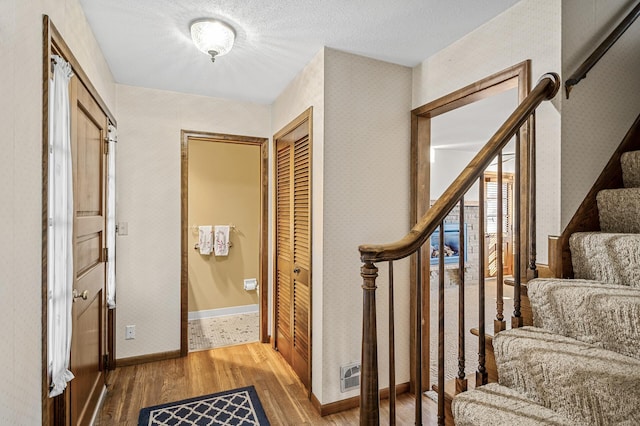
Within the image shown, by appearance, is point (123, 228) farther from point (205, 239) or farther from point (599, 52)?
point (599, 52)

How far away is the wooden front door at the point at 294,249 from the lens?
8.91 ft

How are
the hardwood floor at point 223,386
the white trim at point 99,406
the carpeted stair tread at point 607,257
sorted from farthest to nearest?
the hardwood floor at point 223,386 < the white trim at point 99,406 < the carpeted stair tread at point 607,257

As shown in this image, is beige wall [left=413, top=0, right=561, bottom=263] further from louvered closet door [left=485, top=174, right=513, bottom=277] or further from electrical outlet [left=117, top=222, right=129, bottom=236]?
louvered closet door [left=485, top=174, right=513, bottom=277]

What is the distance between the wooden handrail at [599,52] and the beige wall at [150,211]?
2.87 metres

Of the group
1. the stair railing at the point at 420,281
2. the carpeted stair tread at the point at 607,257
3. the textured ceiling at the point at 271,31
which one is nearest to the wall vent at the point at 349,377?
the stair railing at the point at 420,281

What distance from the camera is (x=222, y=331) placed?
4.00 metres

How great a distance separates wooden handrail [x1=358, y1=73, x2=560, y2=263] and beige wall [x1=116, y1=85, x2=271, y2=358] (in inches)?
100

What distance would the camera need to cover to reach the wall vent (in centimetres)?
241

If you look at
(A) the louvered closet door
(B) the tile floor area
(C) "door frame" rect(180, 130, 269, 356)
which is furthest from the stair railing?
(A) the louvered closet door

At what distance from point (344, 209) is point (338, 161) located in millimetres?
339

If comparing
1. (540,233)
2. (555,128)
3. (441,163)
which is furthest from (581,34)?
(441,163)

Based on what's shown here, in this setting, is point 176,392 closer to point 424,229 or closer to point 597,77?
point 424,229

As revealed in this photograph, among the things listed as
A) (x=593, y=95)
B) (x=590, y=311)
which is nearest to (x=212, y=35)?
(x=593, y=95)

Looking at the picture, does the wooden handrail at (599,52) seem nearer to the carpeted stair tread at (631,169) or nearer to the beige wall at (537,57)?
the beige wall at (537,57)
